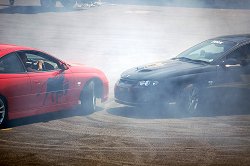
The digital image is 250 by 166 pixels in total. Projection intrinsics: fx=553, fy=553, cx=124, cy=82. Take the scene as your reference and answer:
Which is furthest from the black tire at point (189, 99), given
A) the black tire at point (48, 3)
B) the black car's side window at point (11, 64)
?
the black tire at point (48, 3)

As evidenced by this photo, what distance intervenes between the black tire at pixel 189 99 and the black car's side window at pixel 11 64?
10.2 ft

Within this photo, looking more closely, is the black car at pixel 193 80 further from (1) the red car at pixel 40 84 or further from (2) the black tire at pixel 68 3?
(2) the black tire at pixel 68 3

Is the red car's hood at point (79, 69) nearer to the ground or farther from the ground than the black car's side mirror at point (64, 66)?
nearer to the ground

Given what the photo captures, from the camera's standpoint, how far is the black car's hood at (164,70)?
415 inches

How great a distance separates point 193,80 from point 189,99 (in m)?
0.38

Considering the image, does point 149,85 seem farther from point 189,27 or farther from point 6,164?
point 189,27

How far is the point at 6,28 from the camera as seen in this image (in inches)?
935

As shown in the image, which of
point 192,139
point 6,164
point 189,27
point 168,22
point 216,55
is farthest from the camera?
point 168,22

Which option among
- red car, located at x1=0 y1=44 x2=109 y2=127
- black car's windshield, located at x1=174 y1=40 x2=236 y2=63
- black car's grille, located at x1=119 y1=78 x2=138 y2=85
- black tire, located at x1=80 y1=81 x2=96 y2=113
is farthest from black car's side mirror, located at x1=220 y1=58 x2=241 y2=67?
black tire, located at x1=80 y1=81 x2=96 y2=113

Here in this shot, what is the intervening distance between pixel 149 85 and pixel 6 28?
1465 cm

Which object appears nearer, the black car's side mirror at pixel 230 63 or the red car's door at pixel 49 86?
the red car's door at pixel 49 86

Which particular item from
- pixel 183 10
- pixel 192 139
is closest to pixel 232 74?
pixel 192 139

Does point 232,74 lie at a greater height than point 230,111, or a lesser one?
greater

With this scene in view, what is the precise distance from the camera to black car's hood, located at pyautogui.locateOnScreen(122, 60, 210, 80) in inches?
415
